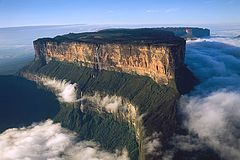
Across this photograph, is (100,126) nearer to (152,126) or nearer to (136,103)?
(136,103)

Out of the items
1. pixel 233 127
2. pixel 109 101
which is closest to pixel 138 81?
Answer: pixel 109 101

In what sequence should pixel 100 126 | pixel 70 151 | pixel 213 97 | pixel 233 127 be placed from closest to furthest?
1. pixel 233 127
2. pixel 213 97
3. pixel 70 151
4. pixel 100 126

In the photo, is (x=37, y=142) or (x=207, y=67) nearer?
(x=37, y=142)

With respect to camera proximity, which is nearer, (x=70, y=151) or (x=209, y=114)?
(x=209, y=114)

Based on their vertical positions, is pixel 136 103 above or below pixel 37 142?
above

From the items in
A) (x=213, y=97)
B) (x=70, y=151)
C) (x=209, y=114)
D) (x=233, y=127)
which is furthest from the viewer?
(x=70, y=151)

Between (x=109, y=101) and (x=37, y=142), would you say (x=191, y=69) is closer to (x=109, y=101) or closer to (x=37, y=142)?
(x=109, y=101)

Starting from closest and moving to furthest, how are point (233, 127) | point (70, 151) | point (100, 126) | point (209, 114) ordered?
point (233, 127), point (209, 114), point (70, 151), point (100, 126)

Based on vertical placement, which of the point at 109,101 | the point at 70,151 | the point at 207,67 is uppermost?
the point at 207,67

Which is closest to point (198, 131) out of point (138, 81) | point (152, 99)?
point (152, 99)
